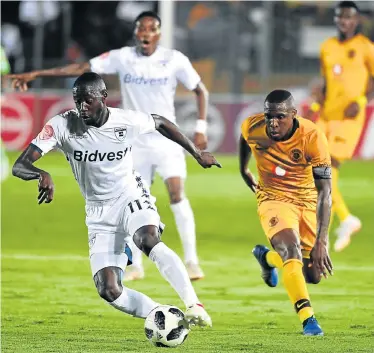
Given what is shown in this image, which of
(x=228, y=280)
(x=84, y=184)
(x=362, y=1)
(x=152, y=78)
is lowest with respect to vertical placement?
(x=362, y=1)

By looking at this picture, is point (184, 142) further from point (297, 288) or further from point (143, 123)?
point (297, 288)

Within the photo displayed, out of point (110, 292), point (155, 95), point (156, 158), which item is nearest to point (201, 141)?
point (156, 158)

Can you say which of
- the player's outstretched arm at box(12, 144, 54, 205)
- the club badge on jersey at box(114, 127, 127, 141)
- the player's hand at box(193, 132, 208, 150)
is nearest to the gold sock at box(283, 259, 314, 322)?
the club badge on jersey at box(114, 127, 127, 141)

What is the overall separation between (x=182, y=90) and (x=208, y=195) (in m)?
5.85

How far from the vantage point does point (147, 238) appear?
812 cm

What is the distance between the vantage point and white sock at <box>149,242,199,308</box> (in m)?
7.92

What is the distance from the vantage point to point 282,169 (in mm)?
9430

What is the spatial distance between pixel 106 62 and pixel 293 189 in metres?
3.01

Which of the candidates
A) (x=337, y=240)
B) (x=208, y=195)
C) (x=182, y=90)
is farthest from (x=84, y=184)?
(x=182, y=90)

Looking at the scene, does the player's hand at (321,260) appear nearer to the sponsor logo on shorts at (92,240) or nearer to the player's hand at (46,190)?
the sponsor logo on shorts at (92,240)

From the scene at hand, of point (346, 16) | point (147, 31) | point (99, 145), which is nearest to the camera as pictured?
point (99, 145)

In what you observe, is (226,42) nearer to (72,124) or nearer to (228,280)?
(228,280)

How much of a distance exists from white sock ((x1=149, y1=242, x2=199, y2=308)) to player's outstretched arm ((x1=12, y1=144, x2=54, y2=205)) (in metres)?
0.81

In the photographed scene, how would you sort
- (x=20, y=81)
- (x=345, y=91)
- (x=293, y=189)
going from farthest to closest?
(x=345, y=91)
(x=20, y=81)
(x=293, y=189)
